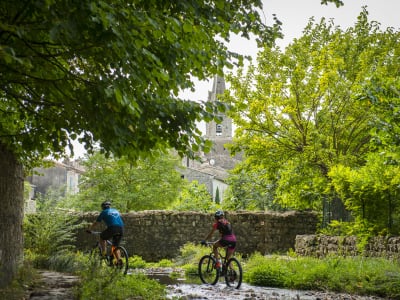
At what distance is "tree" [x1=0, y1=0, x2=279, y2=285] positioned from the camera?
485 centimetres

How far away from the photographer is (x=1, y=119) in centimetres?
923

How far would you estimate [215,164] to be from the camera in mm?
79250

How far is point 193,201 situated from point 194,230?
20671 millimetres

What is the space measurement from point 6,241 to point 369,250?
1013cm

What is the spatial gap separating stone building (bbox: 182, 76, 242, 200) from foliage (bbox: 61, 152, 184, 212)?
4630 mm

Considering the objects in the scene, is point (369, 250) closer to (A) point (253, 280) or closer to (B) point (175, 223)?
(A) point (253, 280)

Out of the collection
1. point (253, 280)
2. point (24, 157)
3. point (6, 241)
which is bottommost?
point (253, 280)

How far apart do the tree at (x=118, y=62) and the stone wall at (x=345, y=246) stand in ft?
Answer: 26.4

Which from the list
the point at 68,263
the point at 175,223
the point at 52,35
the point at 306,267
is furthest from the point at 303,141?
the point at 52,35

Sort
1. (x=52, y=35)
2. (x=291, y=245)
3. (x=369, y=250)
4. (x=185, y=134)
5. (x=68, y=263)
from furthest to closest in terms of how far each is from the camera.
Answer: (x=291, y=245) → (x=369, y=250) → (x=68, y=263) → (x=185, y=134) → (x=52, y=35)

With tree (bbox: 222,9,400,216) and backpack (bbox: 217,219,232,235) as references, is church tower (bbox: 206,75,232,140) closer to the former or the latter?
tree (bbox: 222,9,400,216)

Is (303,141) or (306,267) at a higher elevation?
(303,141)

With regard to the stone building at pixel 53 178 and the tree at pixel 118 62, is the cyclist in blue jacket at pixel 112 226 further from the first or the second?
the stone building at pixel 53 178

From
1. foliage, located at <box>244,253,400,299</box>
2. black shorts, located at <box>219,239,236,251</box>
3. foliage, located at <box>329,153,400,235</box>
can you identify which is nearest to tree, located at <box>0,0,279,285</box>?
black shorts, located at <box>219,239,236,251</box>
